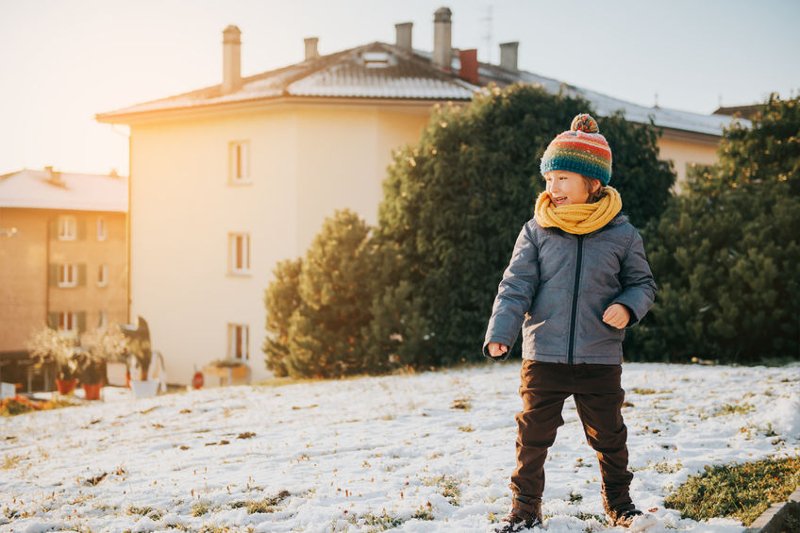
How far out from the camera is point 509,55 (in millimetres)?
32844

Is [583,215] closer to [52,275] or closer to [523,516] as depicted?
[523,516]

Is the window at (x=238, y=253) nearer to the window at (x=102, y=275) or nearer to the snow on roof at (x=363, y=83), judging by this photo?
the snow on roof at (x=363, y=83)

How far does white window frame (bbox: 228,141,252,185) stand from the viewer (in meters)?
24.6

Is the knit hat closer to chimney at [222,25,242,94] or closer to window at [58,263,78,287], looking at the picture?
chimney at [222,25,242,94]

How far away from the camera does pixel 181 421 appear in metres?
8.76

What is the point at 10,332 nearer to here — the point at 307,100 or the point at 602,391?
the point at 307,100

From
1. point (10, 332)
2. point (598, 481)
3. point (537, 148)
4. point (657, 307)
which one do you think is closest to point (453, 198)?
point (537, 148)

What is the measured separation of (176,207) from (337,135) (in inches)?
256

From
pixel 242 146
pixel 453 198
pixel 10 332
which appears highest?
pixel 242 146

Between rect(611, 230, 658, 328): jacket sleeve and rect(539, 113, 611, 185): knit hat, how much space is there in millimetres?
361

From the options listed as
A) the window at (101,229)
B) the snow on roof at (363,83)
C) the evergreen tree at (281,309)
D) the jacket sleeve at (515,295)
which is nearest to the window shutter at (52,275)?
the window at (101,229)

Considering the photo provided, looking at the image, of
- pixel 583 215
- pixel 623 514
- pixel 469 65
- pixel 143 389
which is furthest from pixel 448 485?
pixel 469 65

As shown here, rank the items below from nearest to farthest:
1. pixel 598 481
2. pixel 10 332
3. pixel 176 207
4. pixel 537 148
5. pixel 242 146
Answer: pixel 598 481 < pixel 537 148 < pixel 242 146 < pixel 176 207 < pixel 10 332

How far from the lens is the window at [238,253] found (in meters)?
25.0
